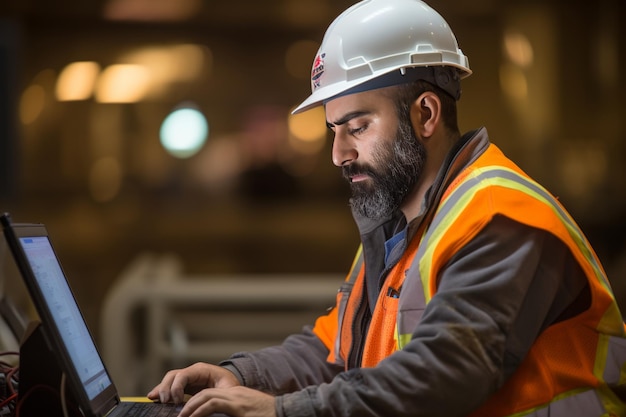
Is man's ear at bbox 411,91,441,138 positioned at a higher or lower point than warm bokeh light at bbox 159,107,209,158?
higher

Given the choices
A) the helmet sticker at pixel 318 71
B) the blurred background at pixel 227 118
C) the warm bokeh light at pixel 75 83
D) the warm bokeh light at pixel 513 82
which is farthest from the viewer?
the warm bokeh light at pixel 75 83

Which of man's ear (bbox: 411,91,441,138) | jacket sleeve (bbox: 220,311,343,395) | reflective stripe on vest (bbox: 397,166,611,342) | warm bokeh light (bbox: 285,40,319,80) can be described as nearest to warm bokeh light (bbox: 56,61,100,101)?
warm bokeh light (bbox: 285,40,319,80)

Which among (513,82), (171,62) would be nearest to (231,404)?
(513,82)

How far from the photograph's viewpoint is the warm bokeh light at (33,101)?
11.8 meters

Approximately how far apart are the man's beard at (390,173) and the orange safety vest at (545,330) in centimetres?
15

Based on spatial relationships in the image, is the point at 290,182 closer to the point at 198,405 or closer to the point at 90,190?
the point at 90,190

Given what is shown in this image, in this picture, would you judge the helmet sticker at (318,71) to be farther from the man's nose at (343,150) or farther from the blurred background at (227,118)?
the blurred background at (227,118)

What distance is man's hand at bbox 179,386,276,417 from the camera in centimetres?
137

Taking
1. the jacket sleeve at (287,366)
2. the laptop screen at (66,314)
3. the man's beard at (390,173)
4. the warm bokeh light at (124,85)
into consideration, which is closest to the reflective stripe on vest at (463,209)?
the man's beard at (390,173)

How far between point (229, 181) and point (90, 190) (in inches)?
73.7

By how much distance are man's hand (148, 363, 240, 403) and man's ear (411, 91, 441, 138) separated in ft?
2.09

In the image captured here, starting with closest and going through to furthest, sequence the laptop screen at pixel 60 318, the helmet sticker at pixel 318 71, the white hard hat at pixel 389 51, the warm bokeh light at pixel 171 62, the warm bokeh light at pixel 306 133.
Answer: the laptop screen at pixel 60 318 → the white hard hat at pixel 389 51 → the helmet sticker at pixel 318 71 → the warm bokeh light at pixel 306 133 → the warm bokeh light at pixel 171 62

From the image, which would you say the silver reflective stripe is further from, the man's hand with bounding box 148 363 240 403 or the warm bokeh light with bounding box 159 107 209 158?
the warm bokeh light with bounding box 159 107 209 158

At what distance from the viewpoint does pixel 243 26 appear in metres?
11.5
